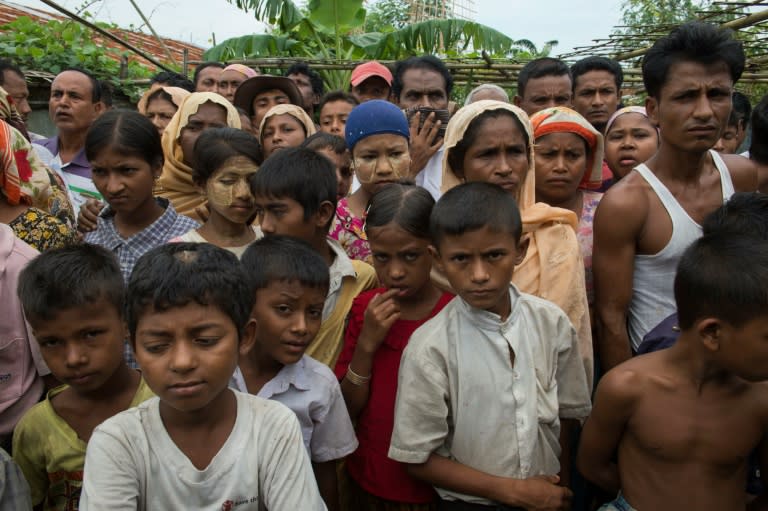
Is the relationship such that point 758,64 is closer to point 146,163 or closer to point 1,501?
point 146,163

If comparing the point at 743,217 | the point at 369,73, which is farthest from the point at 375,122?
the point at 369,73

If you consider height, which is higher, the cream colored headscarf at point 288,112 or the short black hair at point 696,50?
the short black hair at point 696,50

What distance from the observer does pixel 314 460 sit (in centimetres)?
216

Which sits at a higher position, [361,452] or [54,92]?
[54,92]

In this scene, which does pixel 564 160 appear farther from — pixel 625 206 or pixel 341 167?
pixel 341 167

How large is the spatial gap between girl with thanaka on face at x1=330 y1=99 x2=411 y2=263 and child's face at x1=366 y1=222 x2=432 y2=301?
2.37 feet

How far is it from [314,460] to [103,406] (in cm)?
71

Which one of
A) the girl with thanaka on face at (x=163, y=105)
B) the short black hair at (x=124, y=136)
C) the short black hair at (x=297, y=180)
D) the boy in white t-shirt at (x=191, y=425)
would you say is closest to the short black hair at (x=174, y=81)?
the girl with thanaka on face at (x=163, y=105)

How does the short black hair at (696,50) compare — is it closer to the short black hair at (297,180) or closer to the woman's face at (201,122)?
the short black hair at (297,180)

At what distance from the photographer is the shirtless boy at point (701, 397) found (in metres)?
1.76

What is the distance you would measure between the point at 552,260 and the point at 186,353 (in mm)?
1454

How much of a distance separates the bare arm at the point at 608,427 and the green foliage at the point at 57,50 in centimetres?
790

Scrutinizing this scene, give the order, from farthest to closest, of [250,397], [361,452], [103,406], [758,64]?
1. [758,64]
2. [361,452]
3. [103,406]
4. [250,397]

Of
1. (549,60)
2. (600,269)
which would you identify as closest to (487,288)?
(600,269)
